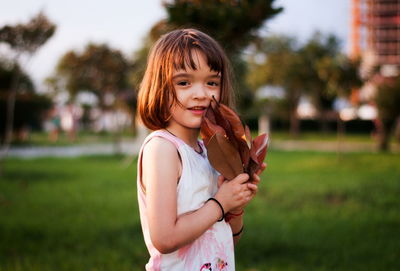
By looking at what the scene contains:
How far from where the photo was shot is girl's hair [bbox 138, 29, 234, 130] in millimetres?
1413

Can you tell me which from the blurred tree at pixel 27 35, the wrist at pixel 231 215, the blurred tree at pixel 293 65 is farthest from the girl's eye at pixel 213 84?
the blurred tree at pixel 293 65

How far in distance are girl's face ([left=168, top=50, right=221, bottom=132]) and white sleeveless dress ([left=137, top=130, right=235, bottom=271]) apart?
0.08 m

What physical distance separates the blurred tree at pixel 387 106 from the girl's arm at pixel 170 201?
16.2 meters

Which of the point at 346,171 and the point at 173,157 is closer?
the point at 173,157

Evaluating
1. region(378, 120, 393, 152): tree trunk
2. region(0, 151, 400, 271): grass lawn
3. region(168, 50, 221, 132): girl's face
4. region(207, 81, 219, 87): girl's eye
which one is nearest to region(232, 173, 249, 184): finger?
region(168, 50, 221, 132): girl's face

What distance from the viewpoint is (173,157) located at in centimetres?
134

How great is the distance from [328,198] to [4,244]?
5.00 m

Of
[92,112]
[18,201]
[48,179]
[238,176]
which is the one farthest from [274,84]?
[238,176]

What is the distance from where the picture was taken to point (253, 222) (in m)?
5.45

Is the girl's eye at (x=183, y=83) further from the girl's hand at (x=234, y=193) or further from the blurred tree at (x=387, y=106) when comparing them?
the blurred tree at (x=387, y=106)

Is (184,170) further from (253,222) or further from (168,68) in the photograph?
(253,222)

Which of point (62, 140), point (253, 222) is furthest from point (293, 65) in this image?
point (253, 222)

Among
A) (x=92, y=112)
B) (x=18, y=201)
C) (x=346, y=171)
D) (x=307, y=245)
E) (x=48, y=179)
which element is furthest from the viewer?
(x=92, y=112)

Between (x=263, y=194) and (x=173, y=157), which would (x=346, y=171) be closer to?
(x=263, y=194)
